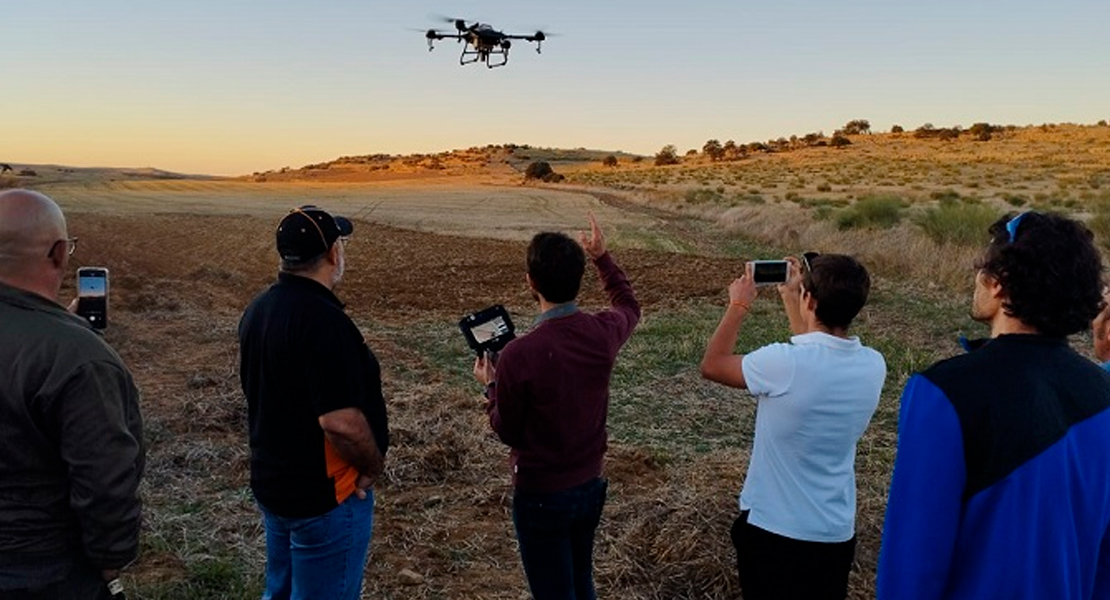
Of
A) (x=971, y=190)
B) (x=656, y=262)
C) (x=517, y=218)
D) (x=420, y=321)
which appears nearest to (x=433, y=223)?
(x=517, y=218)

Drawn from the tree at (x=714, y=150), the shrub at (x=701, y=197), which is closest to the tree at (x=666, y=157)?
the tree at (x=714, y=150)

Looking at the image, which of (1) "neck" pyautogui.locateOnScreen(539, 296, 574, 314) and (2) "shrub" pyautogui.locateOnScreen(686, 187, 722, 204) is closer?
(1) "neck" pyautogui.locateOnScreen(539, 296, 574, 314)

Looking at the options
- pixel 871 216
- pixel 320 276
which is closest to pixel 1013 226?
pixel 320 276

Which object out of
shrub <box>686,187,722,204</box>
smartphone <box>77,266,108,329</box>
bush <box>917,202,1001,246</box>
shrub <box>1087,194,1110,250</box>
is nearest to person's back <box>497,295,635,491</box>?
smartphone <box>77,266,108,329</box>

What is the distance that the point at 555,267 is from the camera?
10.8 ft

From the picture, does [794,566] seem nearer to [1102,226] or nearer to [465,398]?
[465,398]

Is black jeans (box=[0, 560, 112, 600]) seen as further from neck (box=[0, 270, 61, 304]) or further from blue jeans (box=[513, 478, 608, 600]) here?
blue jeans (box=[513, 478, 608, 600])

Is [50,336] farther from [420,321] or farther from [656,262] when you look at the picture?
[656,262]

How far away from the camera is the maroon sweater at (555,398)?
3.27m

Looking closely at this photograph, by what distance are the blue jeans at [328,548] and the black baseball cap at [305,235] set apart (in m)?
0.97

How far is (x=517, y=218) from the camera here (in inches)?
1531

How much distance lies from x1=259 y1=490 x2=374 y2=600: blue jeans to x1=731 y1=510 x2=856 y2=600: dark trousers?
151 cm

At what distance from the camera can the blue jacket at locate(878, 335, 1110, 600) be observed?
1.99 meters

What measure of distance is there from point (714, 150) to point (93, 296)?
121 meters
